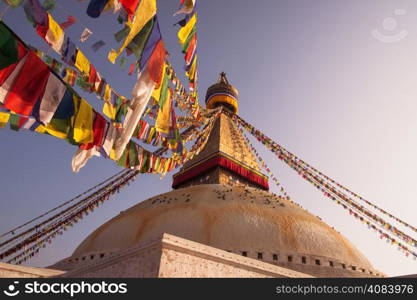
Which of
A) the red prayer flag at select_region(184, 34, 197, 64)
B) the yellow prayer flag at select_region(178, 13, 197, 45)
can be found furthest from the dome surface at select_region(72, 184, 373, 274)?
the yellow prayer flag at select_region(178, 13, 197, 45)

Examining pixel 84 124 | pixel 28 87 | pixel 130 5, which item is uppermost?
pixel 130 5

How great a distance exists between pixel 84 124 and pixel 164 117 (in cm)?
156

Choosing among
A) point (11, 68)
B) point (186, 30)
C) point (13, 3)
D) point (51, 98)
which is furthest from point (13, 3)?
point (186, 30)

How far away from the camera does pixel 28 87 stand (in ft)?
13.0

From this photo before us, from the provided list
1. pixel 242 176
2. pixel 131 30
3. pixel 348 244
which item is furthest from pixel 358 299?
pixel 242 176

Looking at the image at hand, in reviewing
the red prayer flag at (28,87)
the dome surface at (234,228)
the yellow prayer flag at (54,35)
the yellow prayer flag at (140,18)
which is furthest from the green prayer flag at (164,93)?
the dome surface at (234,228)

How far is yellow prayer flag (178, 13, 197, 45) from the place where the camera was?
20.5ft

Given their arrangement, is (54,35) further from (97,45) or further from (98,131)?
(98,131)

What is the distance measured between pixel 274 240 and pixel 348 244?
3.19 metres

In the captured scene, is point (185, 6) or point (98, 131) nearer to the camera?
point (98, 131)

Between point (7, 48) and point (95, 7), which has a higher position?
point (95, 7)

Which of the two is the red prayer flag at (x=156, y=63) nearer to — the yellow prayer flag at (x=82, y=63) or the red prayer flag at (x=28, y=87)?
the red prayer flag at (x=28, y=87)

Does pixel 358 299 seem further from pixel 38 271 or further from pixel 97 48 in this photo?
pixel 38 271

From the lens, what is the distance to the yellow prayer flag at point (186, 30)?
Result: 20.5 feet
